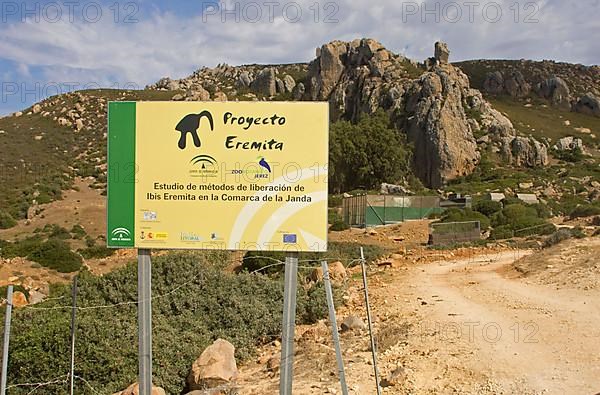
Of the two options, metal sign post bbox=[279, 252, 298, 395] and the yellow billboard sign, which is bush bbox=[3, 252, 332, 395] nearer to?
the yellow billboard sign

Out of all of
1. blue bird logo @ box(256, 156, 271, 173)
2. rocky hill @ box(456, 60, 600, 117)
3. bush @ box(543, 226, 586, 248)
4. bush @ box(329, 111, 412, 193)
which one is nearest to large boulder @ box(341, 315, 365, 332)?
blue bird logo @ box(256, 156, 271, 173)

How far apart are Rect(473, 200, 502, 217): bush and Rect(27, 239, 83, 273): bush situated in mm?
23459

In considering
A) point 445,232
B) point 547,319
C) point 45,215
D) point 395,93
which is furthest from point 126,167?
point 395,93

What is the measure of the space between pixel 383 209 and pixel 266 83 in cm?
7108

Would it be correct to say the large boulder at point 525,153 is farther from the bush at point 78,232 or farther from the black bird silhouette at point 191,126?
the black bird silhouette at point 191,126

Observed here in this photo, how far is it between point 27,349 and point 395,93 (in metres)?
67.9

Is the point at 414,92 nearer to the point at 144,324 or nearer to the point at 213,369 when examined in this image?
the point at 213,369

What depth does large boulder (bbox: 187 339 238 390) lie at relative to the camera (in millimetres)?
8602

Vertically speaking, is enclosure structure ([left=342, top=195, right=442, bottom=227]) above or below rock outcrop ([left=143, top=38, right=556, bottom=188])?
below

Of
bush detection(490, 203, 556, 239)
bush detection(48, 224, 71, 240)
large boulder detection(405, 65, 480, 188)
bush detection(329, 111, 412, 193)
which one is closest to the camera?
bush detection(490, 203, 556, 239)

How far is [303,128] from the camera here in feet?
21.0

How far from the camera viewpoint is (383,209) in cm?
3309

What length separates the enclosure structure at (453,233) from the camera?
85.7 feet

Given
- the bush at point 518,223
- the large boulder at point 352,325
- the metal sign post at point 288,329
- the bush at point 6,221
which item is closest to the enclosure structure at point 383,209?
the bush at point 518,223
